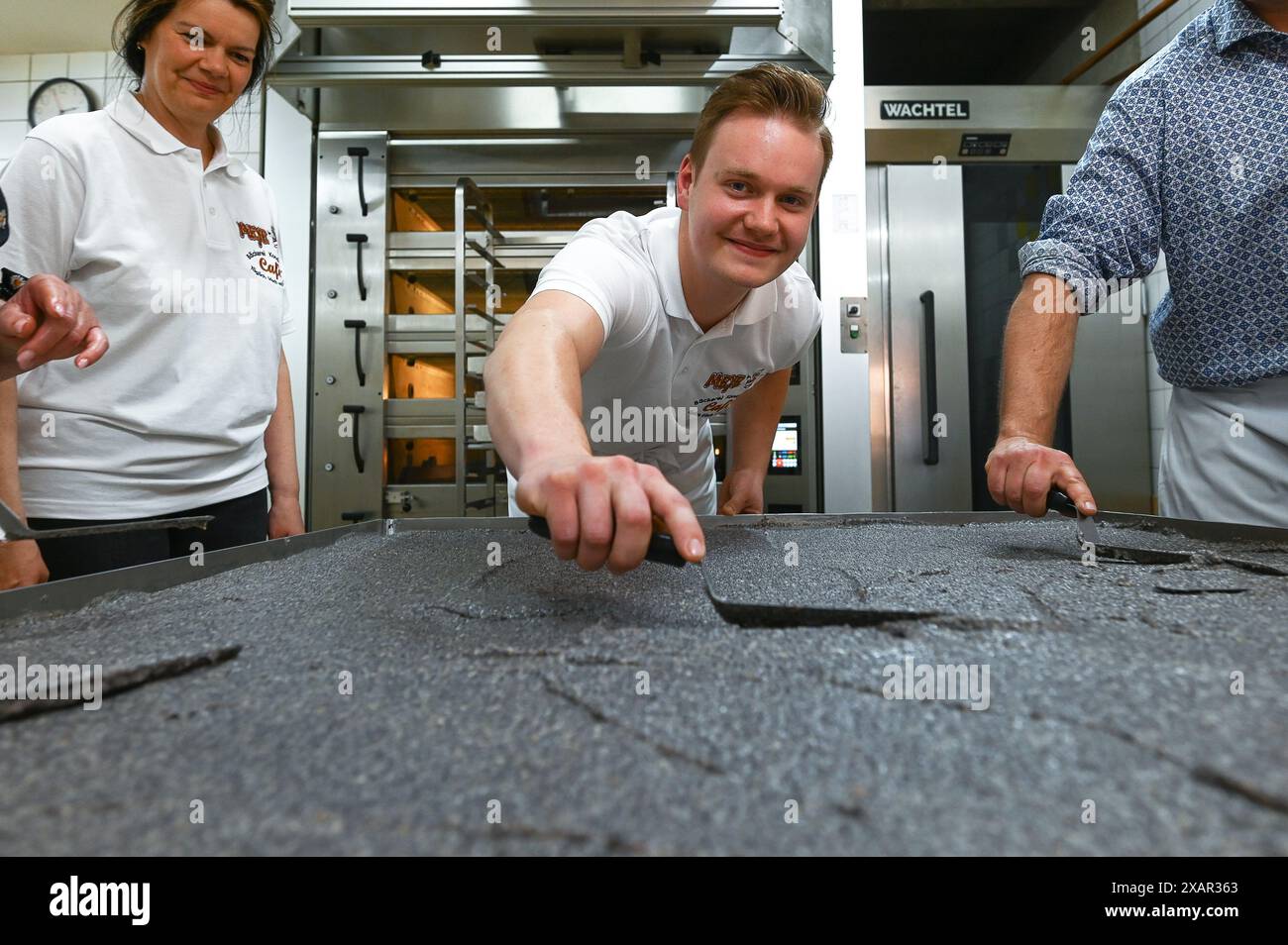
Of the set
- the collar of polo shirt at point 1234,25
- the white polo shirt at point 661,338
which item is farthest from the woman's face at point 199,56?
the collar of polo shirt at point 1234,25

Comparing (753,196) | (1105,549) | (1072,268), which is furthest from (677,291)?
(1105,549)

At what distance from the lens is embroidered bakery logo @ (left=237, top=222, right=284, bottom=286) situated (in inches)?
49.1

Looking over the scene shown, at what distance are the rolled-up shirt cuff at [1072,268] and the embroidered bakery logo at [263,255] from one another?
1307mm

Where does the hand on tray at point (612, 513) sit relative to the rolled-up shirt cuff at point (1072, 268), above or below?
below

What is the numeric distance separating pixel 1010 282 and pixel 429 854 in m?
2.83

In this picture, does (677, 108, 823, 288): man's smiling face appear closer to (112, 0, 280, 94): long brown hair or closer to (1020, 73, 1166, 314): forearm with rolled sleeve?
(1020, 73, 1166, 314): forearm with rolled sleeve

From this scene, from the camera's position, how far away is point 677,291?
1.23 m

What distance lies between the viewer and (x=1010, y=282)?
2.56 m

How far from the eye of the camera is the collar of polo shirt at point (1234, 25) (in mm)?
1092

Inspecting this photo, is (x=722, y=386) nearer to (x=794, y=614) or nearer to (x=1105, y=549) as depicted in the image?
(x=1105, y=549)

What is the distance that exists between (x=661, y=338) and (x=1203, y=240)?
0.89m

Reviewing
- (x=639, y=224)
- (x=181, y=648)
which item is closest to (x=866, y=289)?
(x=639, y=224)

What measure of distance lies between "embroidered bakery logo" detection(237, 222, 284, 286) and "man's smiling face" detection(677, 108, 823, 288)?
0.77 m

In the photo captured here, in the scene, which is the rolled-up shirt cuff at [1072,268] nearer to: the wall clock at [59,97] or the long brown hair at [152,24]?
the long brown hair at [152,24]
